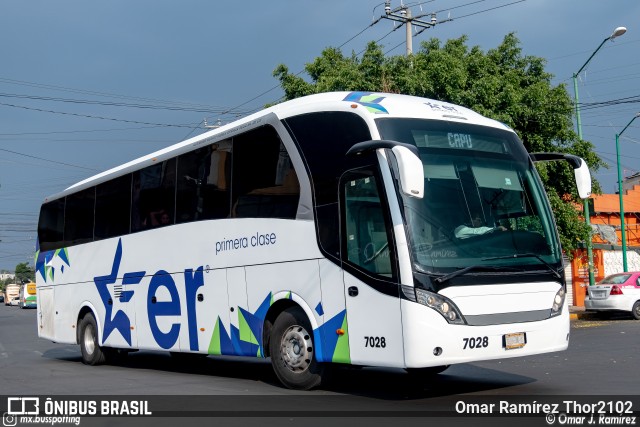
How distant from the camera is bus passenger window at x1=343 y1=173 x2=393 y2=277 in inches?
354

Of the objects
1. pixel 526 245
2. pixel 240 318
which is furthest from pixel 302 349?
pixel 526 245

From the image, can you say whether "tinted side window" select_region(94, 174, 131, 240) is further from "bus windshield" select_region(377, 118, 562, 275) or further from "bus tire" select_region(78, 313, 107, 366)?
"bus windshield" select_region(377, 118, 562, 275)

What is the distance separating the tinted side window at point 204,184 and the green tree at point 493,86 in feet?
42.3

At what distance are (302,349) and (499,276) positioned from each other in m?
2.71

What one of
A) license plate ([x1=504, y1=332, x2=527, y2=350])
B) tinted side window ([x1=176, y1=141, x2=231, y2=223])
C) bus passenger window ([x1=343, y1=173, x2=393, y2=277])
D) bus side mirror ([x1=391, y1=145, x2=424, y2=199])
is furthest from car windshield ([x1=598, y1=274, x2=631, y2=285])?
bus side mirror ([x1=391, y1=145, x2=424, y2=199])

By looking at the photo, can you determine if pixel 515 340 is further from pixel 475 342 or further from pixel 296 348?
pixel 296 348

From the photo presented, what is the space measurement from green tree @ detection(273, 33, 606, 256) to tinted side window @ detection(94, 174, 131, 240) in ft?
37.2

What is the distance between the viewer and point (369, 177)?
923cm

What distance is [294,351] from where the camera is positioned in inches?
403

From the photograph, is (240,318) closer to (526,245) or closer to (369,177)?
(369,177)

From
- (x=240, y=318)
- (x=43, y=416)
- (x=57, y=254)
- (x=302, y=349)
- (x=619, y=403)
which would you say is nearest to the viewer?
(x=619, y=403)

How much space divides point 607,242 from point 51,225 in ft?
89.1

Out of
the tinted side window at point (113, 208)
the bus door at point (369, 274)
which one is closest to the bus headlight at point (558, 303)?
the bus door at point (369, 274)

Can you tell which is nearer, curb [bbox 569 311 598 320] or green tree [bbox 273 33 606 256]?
green tree [bbox 273 33 606 256]
